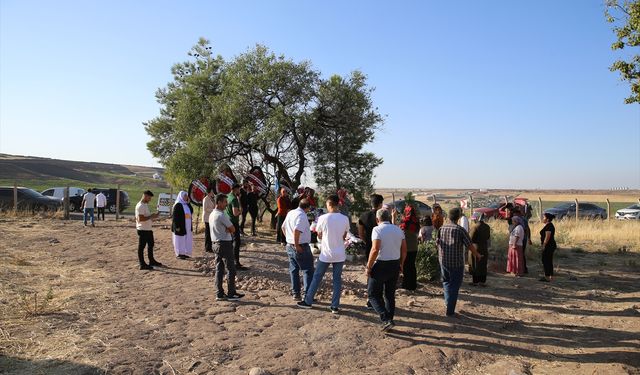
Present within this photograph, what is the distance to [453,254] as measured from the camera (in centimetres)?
695

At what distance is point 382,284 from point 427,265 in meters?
3.65

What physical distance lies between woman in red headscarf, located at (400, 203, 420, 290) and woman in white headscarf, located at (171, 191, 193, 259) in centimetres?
507

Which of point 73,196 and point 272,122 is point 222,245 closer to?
point 272,122

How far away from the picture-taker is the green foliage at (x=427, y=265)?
9.61 m

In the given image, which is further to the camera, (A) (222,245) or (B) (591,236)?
(B) (591,236)

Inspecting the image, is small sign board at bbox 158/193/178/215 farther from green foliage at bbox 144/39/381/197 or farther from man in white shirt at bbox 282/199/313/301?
man in white shirt at bbox 282/199/313/301

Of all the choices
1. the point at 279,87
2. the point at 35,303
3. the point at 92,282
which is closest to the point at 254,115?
the point at 279,87

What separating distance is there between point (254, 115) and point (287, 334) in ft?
34.9

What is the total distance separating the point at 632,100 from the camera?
10.5m

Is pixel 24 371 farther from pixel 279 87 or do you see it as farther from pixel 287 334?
pixel 279 87

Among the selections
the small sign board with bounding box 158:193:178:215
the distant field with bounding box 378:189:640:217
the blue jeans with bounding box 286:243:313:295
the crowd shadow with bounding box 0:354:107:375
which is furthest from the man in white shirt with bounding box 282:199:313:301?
the small sign board with bounding box 158:193:178:215

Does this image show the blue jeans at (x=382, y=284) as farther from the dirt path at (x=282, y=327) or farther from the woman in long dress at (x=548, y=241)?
the woman in long dress at (x=548, y=241)

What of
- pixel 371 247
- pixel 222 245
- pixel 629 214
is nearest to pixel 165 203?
pixel 222 245

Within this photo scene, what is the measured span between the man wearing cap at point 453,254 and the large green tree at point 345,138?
9.15m
